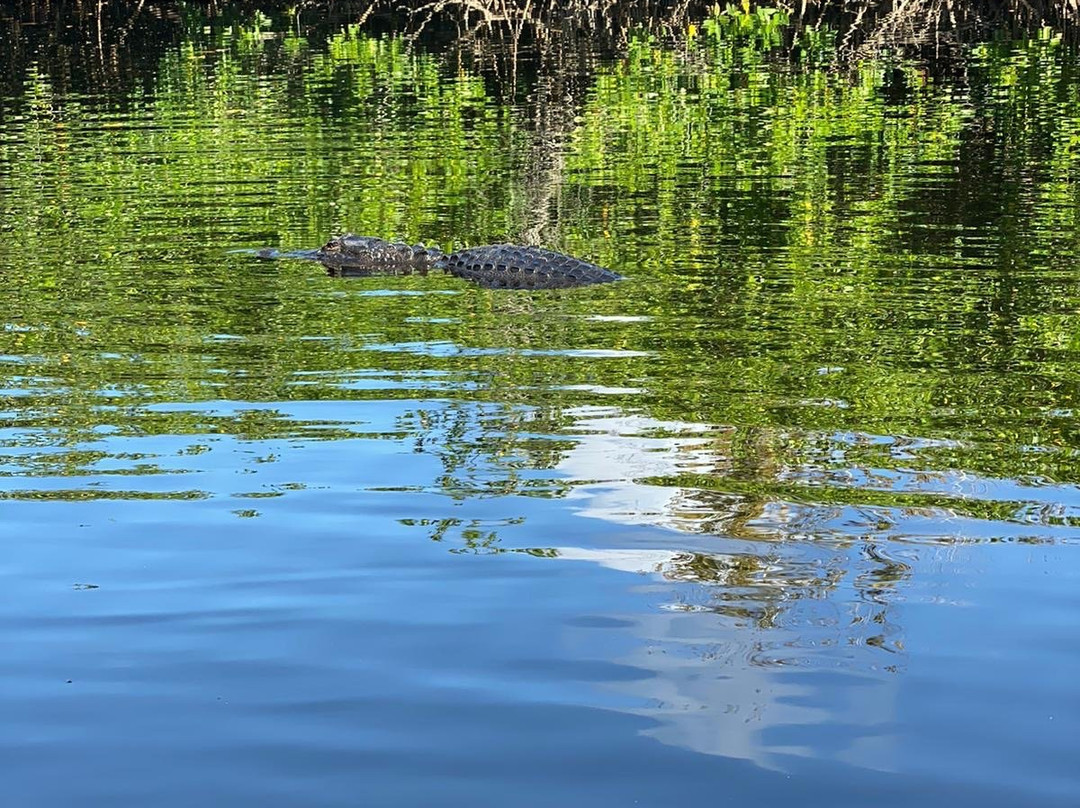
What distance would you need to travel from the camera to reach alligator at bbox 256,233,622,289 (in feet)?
31.4

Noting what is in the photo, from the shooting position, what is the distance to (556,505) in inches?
206

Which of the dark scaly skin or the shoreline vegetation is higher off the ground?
the shoreline vegetation

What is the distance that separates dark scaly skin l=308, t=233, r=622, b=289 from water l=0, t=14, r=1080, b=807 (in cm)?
25

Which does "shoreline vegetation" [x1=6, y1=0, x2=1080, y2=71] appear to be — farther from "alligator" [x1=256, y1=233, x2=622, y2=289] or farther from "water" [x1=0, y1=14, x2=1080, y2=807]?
"water" [x1=0, y1=14, x2=1080, y2=807]

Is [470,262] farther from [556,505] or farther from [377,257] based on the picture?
[556,505]

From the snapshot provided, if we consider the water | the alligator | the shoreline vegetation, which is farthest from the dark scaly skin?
the shoreline vegetation

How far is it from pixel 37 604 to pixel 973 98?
1682 cm

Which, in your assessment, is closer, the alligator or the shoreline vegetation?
the alligator

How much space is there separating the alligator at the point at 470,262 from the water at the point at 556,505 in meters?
0.25

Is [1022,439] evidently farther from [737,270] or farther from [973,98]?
[973,98]

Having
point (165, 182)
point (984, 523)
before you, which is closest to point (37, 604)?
point (984, 523)

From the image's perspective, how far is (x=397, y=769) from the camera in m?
3.44

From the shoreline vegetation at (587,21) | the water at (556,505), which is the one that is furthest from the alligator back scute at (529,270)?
the shoreline vegetation at (587,21)

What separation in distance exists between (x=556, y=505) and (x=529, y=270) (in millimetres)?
4541
